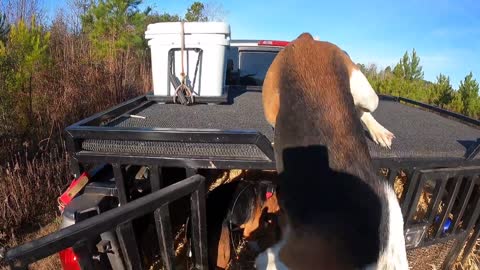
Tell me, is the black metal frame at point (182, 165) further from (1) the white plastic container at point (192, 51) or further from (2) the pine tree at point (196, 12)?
(2) the pine tree at point (196, 12)

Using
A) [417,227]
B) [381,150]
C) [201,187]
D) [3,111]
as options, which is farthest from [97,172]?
[3,111]

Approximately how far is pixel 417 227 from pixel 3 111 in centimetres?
454

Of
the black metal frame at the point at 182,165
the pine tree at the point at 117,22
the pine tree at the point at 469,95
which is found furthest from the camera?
the pine tree at the point at 117,22

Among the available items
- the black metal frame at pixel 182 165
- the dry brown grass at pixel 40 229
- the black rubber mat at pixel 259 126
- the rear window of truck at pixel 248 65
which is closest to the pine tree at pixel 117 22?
the rear window of truck at pixel 248 65

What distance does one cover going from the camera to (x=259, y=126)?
8.51 feet

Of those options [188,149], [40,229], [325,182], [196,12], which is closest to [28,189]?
[40,229]

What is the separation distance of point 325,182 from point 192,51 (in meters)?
2.13

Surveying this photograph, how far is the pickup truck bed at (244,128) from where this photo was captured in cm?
193

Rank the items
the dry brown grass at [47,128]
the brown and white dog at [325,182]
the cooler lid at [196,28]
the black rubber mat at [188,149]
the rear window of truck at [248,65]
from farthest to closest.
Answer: the rear window of truck at [248,65] → the dry brown grass at [47,128] → the cooler lid at [196,28] → the black rubber mat at [188,149] → the brown and white dog at [325,182]

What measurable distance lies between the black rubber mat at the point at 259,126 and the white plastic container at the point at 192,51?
25 centimetres

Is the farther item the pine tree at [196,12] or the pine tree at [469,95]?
the pine tree at [196,12]

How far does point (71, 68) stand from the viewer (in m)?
5.79

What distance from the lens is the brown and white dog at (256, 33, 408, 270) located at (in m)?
1.54

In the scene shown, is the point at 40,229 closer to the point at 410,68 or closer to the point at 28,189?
the point at 28,189
